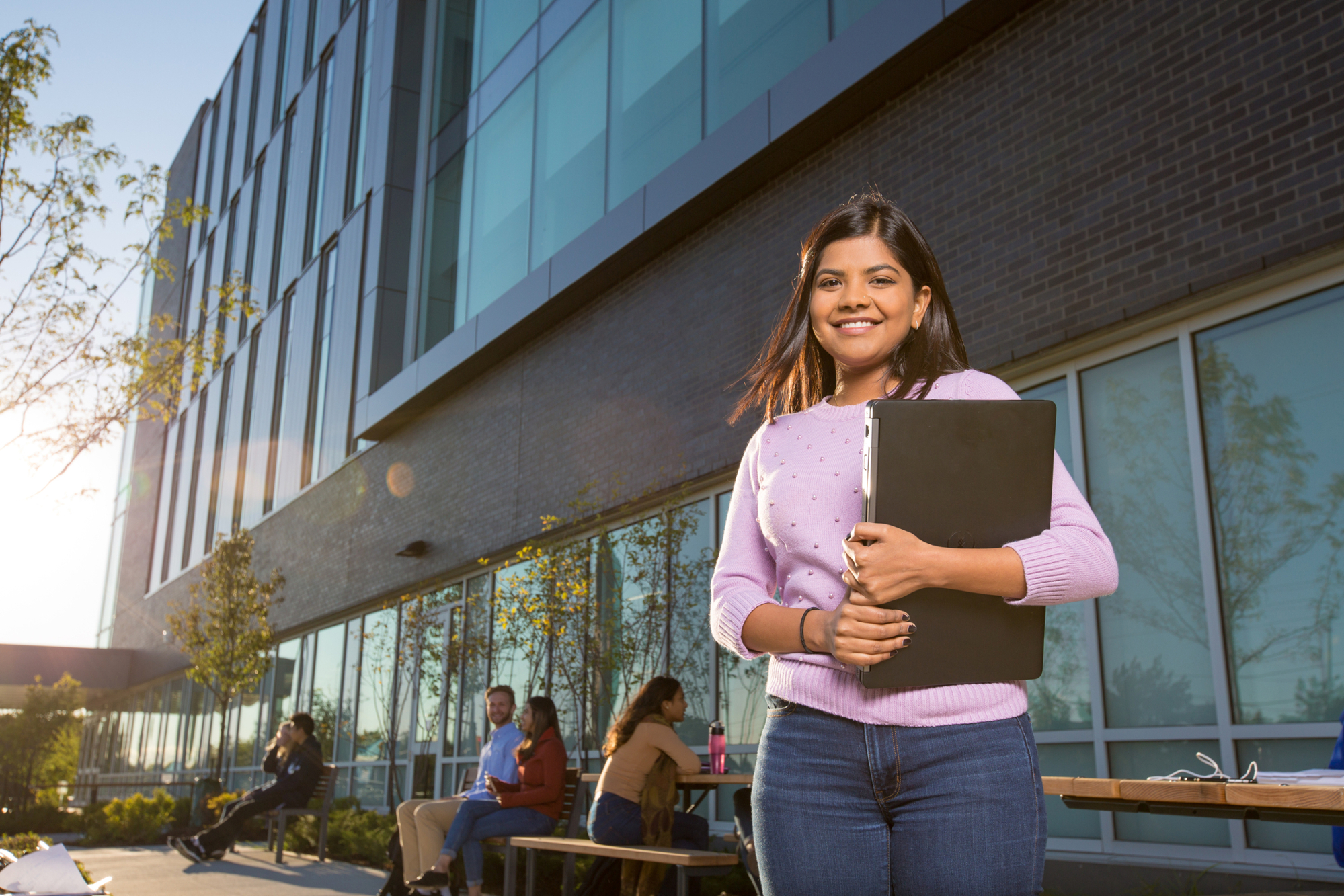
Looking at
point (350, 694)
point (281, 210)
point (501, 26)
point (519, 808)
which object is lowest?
point (519, 808)

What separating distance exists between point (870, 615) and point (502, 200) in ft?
41.6

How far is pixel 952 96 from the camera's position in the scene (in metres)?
7.43

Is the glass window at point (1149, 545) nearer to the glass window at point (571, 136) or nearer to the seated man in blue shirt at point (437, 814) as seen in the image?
the seated man in blue shirt at point (437, 814)

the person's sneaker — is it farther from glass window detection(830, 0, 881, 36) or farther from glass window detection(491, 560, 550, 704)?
glass window detection(830, 0, 881, 36)

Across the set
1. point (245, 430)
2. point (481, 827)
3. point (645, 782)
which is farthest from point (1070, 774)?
point (245, 430)

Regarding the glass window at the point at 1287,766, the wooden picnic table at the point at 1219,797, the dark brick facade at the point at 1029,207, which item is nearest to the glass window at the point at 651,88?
the dark brick facade at the point at 1029,207

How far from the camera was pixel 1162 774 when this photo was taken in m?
5.62

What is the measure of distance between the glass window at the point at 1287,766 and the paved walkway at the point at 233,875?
21.7 ft

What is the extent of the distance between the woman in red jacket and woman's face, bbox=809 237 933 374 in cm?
620

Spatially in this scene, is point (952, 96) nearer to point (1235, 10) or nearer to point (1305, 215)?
point (1235, 10)

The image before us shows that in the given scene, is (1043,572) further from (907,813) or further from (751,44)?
(751,44)

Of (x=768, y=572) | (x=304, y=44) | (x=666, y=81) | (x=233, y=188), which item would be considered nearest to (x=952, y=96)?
(x=666, y=81)

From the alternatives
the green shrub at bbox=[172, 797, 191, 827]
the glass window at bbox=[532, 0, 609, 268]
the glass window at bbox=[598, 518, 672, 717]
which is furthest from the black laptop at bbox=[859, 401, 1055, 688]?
the green shrub at bbox=[172, 797, 191, 827]

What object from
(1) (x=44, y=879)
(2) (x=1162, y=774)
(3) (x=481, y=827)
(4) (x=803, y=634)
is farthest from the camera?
(3) (x=481, y=827)
